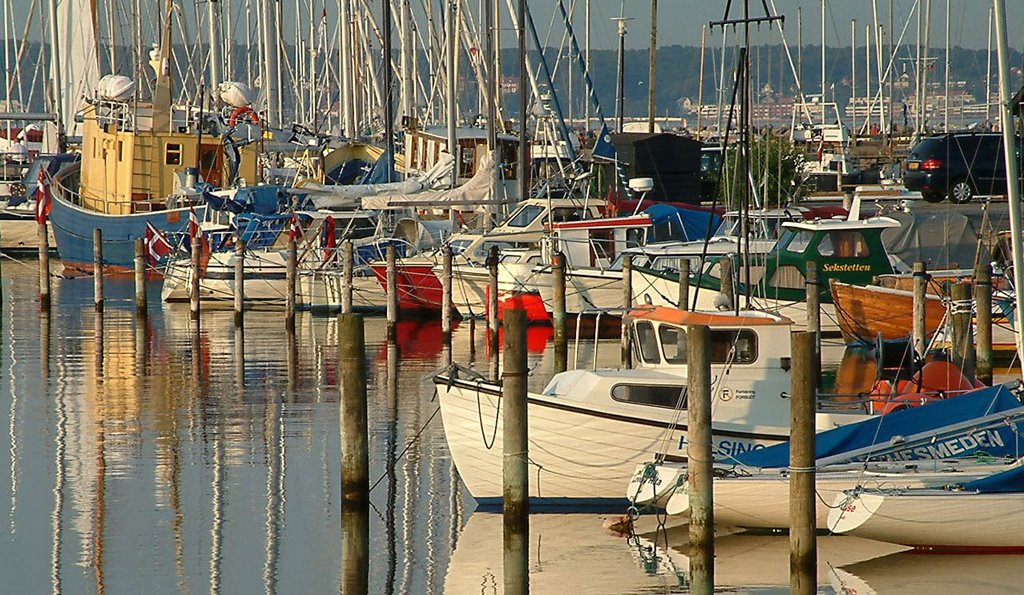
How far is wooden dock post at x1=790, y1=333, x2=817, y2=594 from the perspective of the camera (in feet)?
42.7

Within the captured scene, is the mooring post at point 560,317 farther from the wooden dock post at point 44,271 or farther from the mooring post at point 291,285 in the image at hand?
the wooden dock post at point 44,271

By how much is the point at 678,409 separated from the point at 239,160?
3272cm

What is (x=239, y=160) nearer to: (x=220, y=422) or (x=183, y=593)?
(x=220, y=422)

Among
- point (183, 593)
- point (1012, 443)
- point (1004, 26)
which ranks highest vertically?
point (1004, 26)

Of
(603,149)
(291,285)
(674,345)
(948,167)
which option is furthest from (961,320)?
(603,149)

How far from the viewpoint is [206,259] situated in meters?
38.1

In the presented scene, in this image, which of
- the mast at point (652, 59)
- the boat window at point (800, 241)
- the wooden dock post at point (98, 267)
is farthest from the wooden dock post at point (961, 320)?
the mast at point (652, 59)

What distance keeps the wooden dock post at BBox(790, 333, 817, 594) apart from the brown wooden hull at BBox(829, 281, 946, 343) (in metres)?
13.6

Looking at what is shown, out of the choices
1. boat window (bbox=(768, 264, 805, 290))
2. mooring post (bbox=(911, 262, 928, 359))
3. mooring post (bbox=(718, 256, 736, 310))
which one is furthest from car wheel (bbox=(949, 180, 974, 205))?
mooring post (bbox=(911, 262, 928, 359))

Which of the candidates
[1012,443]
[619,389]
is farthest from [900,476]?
[619,389]

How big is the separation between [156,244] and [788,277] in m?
20.5

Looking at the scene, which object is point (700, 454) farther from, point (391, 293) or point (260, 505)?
point (391, 293)

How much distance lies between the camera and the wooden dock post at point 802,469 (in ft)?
42.7

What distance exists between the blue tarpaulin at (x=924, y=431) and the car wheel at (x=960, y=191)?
2138 centimetres
